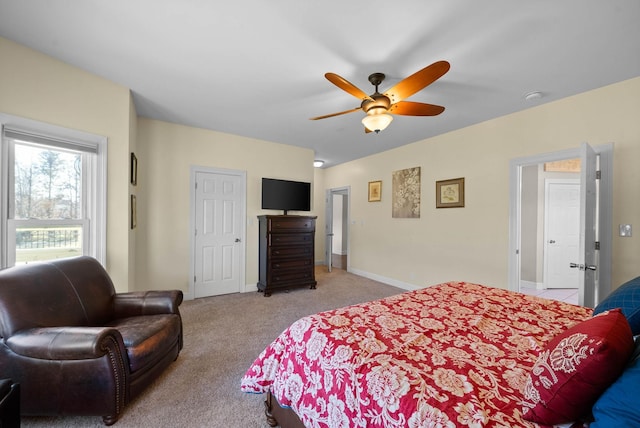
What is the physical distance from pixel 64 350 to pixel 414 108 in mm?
2959

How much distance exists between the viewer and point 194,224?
3.84m

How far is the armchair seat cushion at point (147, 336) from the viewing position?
5.40 ft

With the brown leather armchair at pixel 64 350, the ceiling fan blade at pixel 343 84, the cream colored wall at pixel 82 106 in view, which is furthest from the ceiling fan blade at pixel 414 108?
the cream colored wall at pixel 82 106

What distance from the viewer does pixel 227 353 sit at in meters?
2.34

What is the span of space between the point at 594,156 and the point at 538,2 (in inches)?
67.0

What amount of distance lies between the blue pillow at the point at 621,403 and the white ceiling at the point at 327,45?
1.94 metres

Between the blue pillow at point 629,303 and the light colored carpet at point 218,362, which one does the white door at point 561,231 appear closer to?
the light colored carpet at point 218,362

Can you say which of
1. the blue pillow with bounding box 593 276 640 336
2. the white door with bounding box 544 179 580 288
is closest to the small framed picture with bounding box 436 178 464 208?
the white door with bounding box 544 179 580 288

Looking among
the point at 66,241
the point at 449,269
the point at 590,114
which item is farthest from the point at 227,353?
the point at 590,114

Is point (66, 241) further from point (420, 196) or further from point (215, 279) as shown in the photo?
point (420, 196)

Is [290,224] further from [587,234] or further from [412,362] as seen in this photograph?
[587,234]

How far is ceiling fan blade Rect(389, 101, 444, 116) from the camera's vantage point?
215cm

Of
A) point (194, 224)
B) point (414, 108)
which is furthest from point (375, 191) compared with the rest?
point (194, 224)

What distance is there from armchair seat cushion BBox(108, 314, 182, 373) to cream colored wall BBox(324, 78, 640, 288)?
3.62 meters
